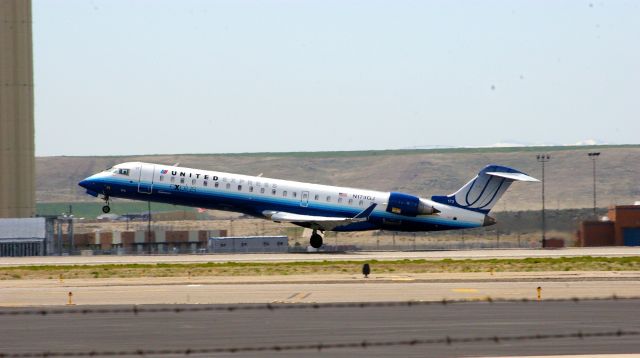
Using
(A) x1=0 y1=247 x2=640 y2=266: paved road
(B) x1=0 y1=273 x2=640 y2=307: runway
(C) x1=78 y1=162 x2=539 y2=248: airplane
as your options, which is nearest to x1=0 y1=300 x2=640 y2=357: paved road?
(B) x1=0 y1=273 x2=640 y2=307: runway

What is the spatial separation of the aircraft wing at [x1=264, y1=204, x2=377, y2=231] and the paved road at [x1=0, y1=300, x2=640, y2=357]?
120 ft

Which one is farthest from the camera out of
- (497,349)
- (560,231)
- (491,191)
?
(560,231)

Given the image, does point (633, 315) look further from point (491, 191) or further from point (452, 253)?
point (491, 191)

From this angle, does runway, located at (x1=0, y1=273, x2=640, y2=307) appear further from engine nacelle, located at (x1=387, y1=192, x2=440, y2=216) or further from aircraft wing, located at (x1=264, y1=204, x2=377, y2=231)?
engine nacelle, located at (x1=387, y1=192, x2=440, y2=216)

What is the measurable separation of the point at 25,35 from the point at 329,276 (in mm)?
52962

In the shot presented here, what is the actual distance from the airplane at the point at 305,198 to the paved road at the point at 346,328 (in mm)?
37271

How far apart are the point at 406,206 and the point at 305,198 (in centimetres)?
648

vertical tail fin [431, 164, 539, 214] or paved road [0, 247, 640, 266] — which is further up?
vertical tail fin [431, 164, 539, 214]

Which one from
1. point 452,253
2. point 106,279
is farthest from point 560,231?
point 106,279

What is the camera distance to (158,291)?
44.9 meters

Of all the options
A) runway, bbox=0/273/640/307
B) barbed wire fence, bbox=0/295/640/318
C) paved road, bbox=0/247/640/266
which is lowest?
paved road, bbox=0/247/640/266

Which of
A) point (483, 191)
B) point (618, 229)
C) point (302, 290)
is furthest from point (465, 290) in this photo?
point (618, 229)

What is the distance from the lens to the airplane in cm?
7406

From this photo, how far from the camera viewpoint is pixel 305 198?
7550 centimetres
